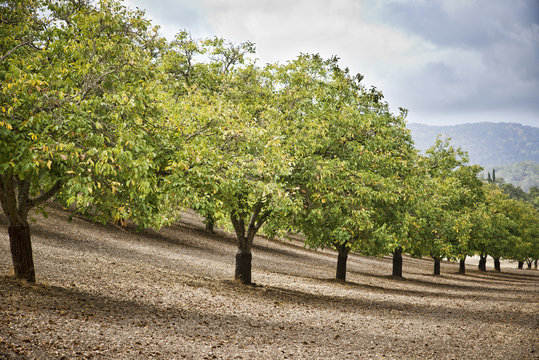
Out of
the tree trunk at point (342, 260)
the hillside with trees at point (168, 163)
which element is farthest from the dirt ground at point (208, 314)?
the tree trunk at point (342, 260)

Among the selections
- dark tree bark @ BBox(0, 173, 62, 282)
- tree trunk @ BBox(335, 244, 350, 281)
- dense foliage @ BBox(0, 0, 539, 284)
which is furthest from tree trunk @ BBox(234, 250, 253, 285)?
tree trunk @ BBox(335, 244, 350, 281)

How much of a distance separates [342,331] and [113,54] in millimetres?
11275

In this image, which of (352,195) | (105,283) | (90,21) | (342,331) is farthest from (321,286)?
(90,21)

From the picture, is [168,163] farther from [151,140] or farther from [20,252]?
[20,252]

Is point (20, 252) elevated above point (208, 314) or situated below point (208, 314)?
above

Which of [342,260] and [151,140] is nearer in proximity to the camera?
[151,140]

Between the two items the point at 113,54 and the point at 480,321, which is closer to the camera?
the point at 113,54

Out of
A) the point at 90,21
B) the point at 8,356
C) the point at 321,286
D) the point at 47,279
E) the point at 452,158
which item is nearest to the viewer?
the point at 8,356

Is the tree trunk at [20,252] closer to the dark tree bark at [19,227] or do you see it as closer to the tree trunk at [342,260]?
the dark tree bark at [19,227]

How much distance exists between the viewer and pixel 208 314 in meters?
14.1

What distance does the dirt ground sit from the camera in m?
9.70

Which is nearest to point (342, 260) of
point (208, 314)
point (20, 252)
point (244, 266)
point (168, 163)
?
point (244, 266)

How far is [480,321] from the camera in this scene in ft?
61.8

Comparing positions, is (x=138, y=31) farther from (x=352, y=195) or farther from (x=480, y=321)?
(x=480, y=321)
